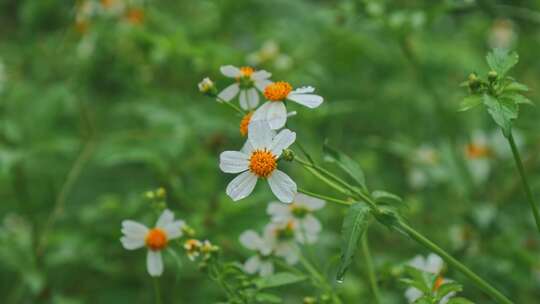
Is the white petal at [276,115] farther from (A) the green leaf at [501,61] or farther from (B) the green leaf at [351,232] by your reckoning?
(A) the green leaf at [501,61]

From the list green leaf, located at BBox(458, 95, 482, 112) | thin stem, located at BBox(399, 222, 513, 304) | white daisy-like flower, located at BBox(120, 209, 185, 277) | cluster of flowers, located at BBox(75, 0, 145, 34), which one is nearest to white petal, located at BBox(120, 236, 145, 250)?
white daisy-like flower, located at BBox(120, 209, 185, 277)

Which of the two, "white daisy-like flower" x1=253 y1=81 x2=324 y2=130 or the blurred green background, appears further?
the blurred green background

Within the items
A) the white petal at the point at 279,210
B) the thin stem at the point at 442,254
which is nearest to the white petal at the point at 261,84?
the white petal at the point at 279,210

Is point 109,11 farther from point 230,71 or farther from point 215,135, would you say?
point 230,71

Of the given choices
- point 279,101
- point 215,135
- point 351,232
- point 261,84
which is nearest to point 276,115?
point 279,101

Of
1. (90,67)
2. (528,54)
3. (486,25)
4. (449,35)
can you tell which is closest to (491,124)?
(528,54)

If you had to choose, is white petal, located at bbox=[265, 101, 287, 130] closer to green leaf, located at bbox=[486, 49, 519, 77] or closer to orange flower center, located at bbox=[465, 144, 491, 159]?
green leaf, located at bbox=[486, 49, 519, 77]

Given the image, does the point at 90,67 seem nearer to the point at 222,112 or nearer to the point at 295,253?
the point at 222,112
